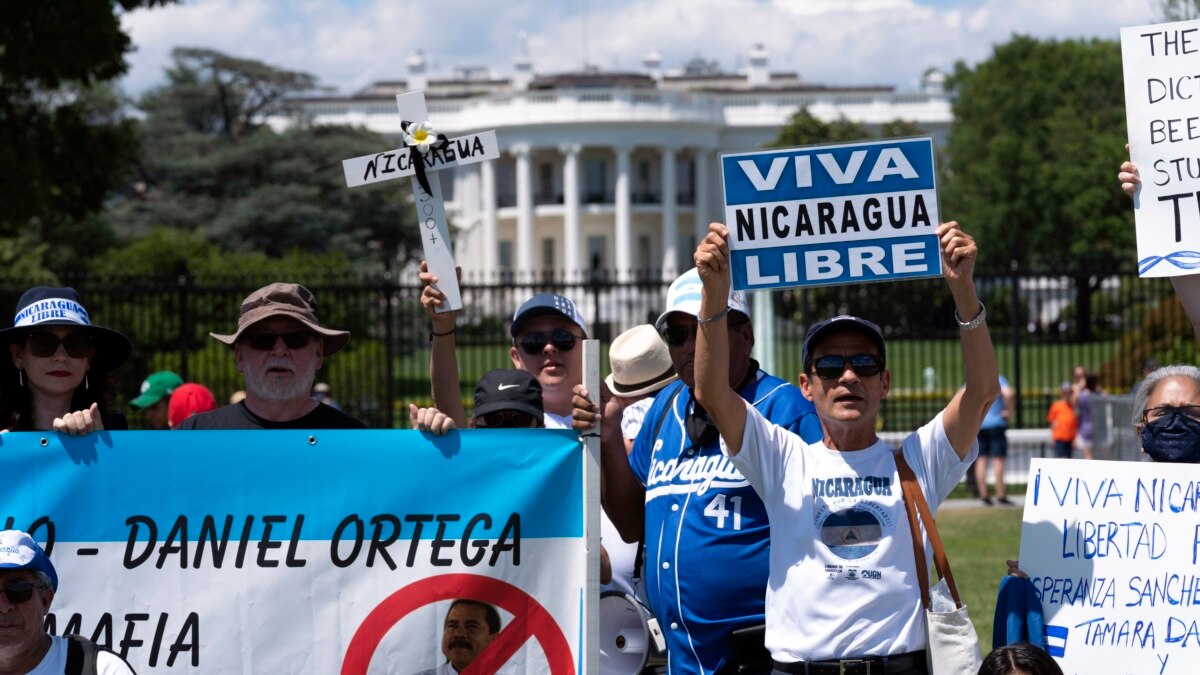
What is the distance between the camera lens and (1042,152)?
58.9 m

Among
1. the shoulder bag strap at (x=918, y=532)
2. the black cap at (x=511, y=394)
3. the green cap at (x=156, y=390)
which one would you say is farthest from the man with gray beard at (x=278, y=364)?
the green cap at (x=156, y=390)

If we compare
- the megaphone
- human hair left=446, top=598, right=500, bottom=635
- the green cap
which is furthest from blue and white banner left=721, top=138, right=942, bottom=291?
the green cap

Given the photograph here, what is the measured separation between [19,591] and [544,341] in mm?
2083

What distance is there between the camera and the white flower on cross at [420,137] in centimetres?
493

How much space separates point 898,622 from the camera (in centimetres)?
413

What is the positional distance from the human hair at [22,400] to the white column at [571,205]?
7836 cm

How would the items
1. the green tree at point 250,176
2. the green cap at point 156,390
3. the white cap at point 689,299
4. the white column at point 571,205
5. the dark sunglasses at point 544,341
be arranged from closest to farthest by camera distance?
the white cap at point 689,299, the dark sunglasses at point 544,341, the green cap at point 156,390, the green tree at point 250,176, the white column at point 571,205

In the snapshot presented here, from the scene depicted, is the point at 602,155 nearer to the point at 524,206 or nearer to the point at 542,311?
the point at 524,206

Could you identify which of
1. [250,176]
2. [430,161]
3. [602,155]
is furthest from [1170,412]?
[602,155]

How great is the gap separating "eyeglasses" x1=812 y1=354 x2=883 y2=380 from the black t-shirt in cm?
142

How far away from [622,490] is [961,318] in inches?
51.4

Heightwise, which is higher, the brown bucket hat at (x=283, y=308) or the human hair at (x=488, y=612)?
the brown bucket hat at (x=283, y=308)

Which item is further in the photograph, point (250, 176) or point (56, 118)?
point (250, 176)

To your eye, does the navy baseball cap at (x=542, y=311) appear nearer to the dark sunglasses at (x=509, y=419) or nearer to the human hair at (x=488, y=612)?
the dark sunglasses at (x=509, y=419)
